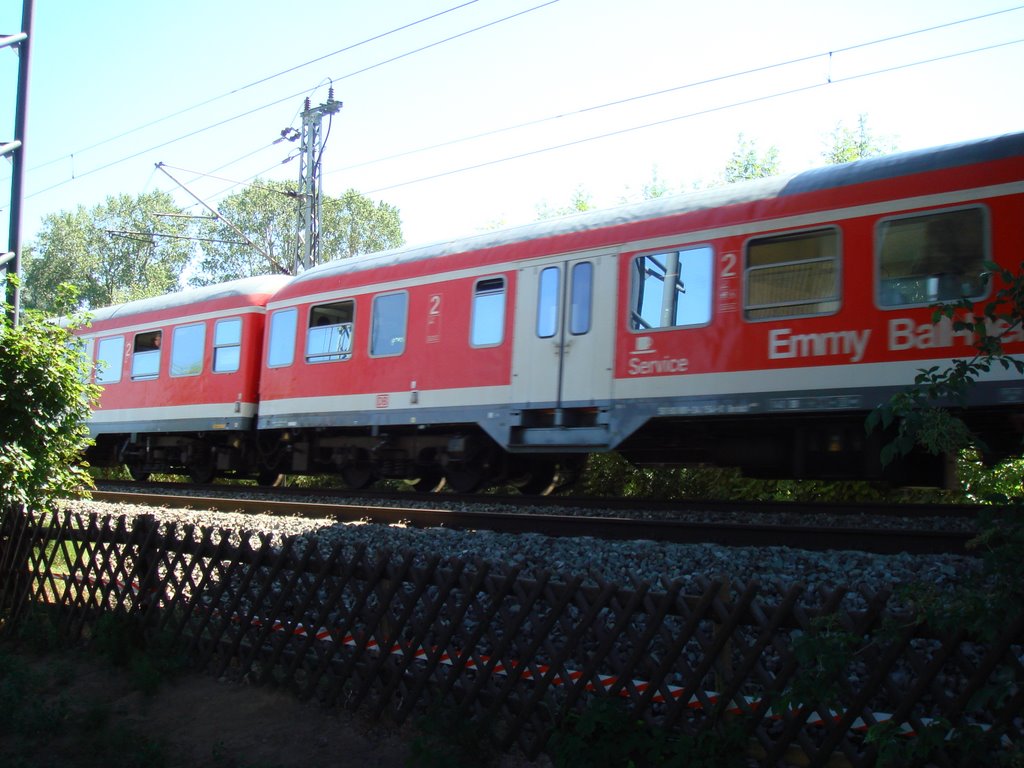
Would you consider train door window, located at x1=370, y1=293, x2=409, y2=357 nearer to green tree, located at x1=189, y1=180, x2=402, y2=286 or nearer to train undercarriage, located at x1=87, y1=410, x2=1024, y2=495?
train undercarriage, located at x1=87, y1=410, x2=1024, y2=495

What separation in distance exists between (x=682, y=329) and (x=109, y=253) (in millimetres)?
55794

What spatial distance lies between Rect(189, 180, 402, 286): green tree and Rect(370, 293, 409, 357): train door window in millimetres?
42148

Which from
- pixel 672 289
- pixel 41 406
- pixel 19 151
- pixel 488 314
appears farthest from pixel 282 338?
pixel 672 289

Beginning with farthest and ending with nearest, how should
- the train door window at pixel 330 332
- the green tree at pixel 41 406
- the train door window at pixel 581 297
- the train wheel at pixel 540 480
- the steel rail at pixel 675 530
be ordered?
the train door window at pixel 330 332, the train wheel at pixel 540 480, the train door window at pixel 581 297, the green tree at pixel 41 406, the steel rail at pixel 675 530

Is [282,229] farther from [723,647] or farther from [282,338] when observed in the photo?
[723,647]

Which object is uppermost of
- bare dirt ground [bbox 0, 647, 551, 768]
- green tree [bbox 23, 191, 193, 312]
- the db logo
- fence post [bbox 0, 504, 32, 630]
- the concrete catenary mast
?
green tree [bbox 23, 191, 193, 312]

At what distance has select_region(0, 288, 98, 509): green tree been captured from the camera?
21.7ft

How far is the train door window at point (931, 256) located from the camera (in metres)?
7.09

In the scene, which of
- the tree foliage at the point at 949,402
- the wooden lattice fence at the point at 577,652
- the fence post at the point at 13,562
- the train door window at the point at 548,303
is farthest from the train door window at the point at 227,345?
the tree foliage at the point at 949,402

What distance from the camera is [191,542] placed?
5.53 metres

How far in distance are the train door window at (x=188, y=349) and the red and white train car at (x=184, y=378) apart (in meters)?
0.02

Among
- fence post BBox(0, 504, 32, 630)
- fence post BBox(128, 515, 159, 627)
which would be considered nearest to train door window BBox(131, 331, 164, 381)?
fence post BBox(0, 504, 32, 630)

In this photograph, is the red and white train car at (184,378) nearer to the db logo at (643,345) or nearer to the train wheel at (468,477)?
the train wheel at (468,477)

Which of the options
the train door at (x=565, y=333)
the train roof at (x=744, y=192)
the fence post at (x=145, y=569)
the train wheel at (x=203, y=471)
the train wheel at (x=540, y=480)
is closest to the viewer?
the fence post at (x=145, y=569)
